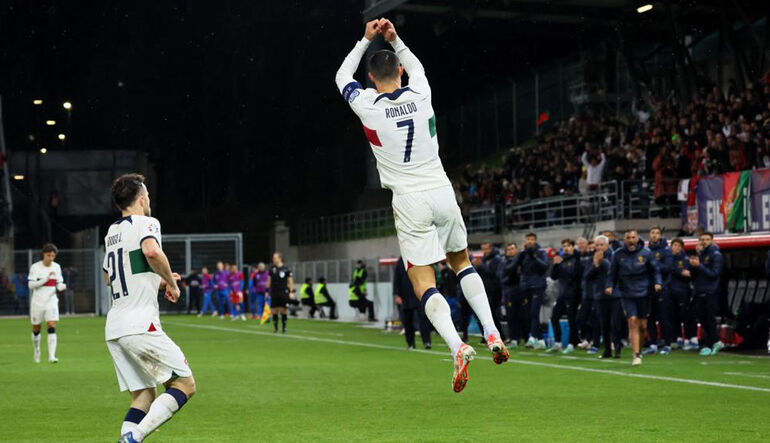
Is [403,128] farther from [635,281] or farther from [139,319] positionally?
[635,281]

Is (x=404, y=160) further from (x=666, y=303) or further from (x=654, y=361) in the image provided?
(x=666, y=303)

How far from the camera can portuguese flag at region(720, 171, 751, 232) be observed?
82.4 ft

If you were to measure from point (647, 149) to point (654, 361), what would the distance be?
508 inches

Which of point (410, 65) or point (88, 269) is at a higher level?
point (410, 65)

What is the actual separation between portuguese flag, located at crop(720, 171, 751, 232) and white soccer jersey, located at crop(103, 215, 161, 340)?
19.4 metres

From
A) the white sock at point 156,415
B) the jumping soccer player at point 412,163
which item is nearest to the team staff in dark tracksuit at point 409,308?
the jumping soccer player at point 412,163

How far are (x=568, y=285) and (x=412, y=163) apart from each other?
44.9ft

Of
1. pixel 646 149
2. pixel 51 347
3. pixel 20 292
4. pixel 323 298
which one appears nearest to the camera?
pixel 51 347

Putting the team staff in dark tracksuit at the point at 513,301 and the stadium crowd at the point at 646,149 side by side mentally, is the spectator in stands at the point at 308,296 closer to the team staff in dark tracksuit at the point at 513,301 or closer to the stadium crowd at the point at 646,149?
the stadium crowd at the point at 646,149

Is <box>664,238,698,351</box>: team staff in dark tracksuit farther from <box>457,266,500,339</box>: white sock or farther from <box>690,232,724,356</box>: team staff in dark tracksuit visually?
<box>457,266,500,339</box>: white sock

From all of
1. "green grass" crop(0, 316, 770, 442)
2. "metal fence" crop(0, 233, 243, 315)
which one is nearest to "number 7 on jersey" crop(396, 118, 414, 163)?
"green grass" crop(0, 316, 770, 442)

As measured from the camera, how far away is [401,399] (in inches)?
534

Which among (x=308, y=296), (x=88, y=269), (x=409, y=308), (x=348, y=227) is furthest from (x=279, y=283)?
(x=348, y=227)

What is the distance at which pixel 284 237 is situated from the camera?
2212 inches
